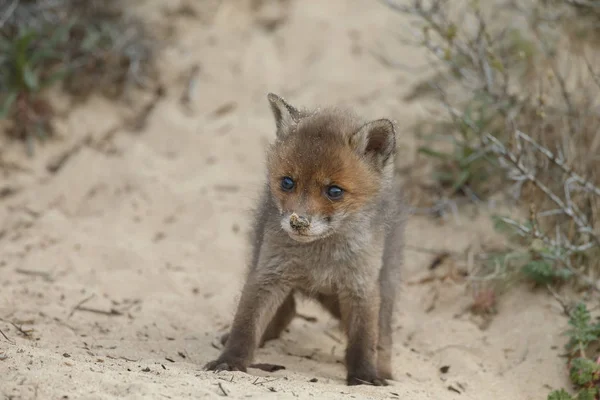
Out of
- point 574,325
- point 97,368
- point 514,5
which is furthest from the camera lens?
point 514,5

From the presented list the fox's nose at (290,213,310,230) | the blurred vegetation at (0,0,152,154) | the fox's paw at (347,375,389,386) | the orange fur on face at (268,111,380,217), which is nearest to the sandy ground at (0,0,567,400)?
the fox's paw at (347,375,389,386)

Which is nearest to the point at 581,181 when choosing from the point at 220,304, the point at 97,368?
the point at 220,304

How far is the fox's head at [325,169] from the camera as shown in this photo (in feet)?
15.2

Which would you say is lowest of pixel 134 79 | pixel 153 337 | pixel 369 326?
pixel 153 337

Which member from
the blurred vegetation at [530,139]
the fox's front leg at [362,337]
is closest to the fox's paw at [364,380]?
the fox's front leg at [362,337]

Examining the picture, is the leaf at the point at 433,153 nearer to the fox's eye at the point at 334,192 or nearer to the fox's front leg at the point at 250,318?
the fox's front leg at the point at 250,318

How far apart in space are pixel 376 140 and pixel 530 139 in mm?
1470

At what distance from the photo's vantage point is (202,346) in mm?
5633

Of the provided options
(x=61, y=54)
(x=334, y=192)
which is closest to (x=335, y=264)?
(x=334, y=192)

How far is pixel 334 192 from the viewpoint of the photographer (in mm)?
4695

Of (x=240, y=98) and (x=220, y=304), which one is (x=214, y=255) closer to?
(x=220, y=304)

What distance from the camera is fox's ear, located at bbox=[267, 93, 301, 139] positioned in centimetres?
499

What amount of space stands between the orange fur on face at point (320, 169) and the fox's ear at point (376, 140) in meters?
0.05

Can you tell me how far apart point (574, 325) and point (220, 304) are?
2.65 m
